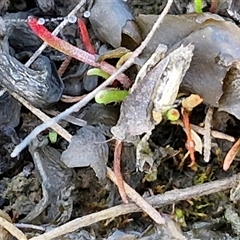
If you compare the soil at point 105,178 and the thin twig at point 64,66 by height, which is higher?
the thin twig at point 64,66

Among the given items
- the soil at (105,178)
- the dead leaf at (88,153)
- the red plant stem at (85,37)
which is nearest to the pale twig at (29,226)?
the soil at (105,178)

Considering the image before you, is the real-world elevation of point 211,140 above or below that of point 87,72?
below

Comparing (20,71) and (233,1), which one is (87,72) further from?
(233,1)

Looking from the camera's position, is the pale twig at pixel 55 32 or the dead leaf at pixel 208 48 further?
the pale twig at pixel 55 32

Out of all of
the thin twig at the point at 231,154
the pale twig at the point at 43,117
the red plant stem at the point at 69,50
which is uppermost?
the red plant stem at the point at 69,50

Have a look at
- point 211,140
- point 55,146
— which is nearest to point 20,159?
point 55,146

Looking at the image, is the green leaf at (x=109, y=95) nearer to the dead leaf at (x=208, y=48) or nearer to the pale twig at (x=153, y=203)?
the dead leaf at (x=208, y=48)
